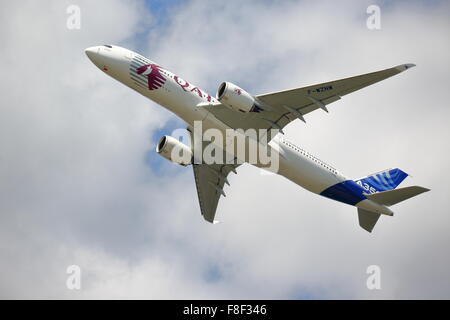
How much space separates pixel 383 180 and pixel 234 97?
17630 mm

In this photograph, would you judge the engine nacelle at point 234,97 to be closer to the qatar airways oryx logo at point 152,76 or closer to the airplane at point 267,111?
the airplane at point 267,111

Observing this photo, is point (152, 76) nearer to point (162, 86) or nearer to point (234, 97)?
point (162, 86)

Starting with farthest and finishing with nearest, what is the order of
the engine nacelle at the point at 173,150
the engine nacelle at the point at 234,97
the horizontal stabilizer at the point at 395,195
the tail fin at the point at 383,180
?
1. the tail fin at the point at 383,180
2. the engine nacelle at the point at 173,150
3. the horizontal stabilizer at the point at 395,195
4. the engine nacelle at the point at 234,97

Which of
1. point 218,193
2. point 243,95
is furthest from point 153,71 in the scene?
point 218,193

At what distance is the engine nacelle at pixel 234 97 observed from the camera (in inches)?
1825

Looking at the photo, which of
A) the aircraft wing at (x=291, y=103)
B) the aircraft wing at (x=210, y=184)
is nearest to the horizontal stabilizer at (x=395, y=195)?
the aircraft wing at (x=291, y=103)

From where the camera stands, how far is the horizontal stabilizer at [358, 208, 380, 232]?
55969 mm

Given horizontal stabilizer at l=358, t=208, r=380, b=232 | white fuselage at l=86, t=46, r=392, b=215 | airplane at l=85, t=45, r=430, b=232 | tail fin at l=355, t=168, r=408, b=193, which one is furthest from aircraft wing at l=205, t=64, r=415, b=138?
horizontal stabilizer at l=358, t=208, r=380, b=232

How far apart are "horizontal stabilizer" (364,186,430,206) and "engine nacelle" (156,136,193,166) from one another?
15.5 meters

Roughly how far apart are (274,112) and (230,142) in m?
4.40

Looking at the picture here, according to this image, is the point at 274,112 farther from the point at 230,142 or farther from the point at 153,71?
the point at 153,71

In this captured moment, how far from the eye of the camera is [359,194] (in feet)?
177

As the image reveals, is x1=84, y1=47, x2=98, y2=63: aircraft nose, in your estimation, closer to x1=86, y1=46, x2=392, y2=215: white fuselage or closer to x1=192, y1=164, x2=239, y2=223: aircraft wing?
x1=86, y1=46, x2=392, y2=215: white fuselage

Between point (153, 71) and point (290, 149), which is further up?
point (153, 71)
